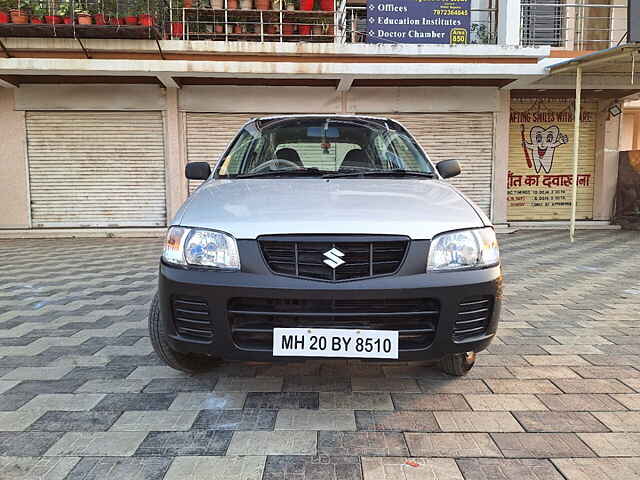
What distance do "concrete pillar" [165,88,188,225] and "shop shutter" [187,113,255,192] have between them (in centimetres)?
22

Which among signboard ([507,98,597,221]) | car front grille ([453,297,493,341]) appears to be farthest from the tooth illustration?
car front grille ([453,297,493,341])

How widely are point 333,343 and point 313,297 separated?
0.24m

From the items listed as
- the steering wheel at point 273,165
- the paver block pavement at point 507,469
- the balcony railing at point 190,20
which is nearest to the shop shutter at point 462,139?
the balcony railing at point 190,20

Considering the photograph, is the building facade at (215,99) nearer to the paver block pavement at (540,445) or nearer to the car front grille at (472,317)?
the car front grille at (472,317)

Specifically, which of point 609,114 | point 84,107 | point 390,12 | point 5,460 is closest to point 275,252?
point 5,460

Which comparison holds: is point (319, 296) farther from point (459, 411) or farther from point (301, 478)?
point (459, 411)

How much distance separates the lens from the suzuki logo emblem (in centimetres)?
214

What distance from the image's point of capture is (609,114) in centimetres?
1161

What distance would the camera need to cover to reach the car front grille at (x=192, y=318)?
2.22 m

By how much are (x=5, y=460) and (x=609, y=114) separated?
1341 centimetres

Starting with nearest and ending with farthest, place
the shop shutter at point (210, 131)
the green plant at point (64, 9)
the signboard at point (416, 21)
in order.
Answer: the green plant at point (64, 9), the signboard at point (416, 21), the shop shutter at point (210, 131)

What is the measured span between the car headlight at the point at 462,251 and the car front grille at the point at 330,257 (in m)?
0.16

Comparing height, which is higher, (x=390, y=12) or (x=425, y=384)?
(x=390, y=12)

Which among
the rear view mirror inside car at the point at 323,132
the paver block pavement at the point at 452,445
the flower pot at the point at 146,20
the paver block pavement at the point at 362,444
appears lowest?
the paver block pavement at the point at 452,445
